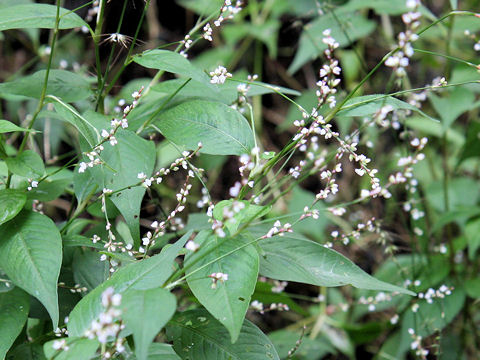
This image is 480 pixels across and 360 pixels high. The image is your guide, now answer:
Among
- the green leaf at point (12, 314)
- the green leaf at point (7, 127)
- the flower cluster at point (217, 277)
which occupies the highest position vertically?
the green leaf at point (7, 127)

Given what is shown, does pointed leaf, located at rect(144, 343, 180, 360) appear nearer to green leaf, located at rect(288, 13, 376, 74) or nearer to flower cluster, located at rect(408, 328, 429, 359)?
flower cluster, located at rect(408, 328, 429, 359)

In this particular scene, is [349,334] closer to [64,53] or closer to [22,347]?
[22,347]

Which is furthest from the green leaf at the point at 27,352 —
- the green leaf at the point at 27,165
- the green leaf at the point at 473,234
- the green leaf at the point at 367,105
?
the green leaf at the point at 473,234

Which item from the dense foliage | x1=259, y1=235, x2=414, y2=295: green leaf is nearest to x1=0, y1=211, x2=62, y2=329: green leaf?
the dense foliage

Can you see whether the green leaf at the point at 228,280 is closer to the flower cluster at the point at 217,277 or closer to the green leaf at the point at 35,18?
the flower cluster at the point at 217,277

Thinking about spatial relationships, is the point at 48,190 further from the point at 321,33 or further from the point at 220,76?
the point at 321,33

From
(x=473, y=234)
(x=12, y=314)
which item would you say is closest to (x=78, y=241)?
(x=12, y=314)
